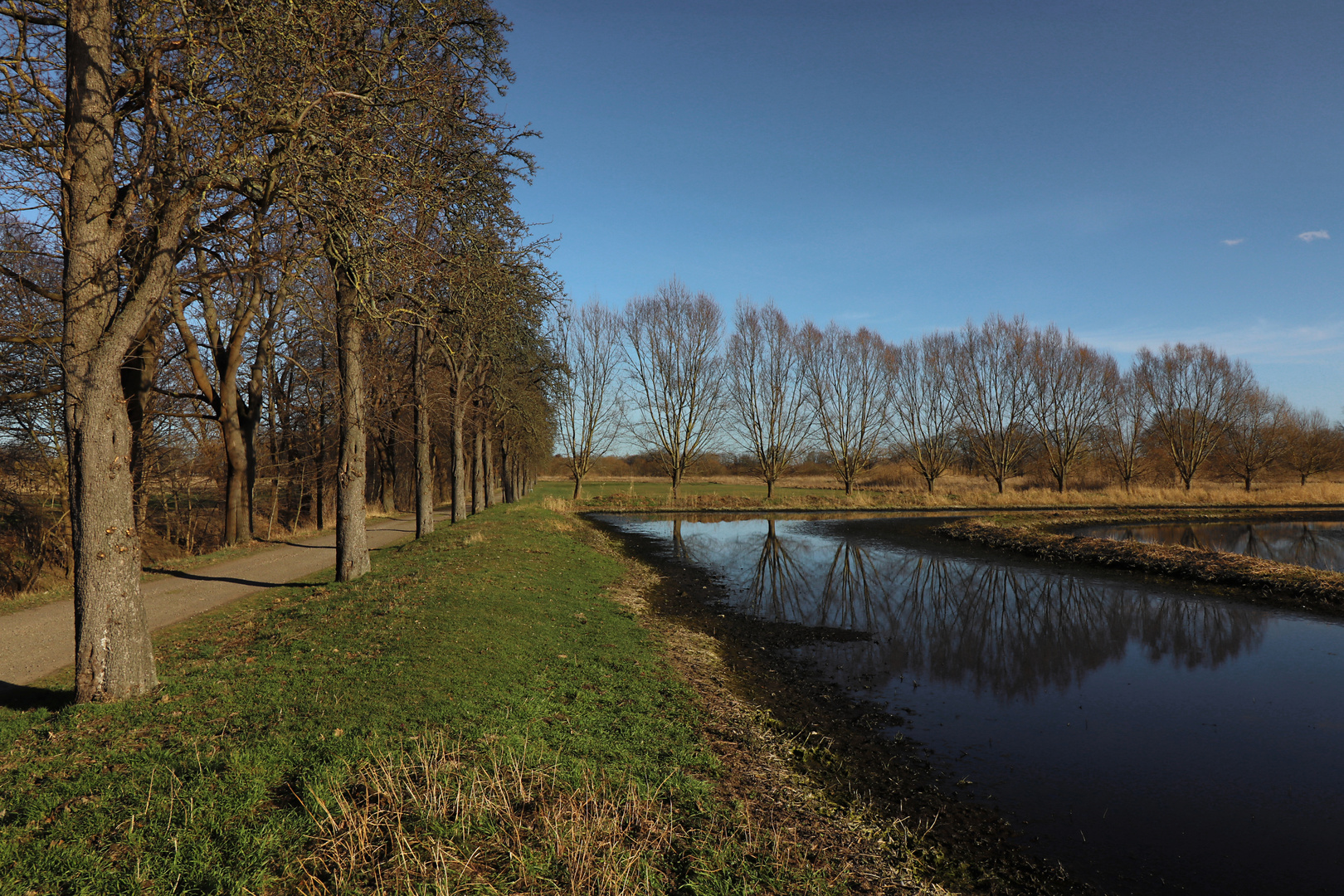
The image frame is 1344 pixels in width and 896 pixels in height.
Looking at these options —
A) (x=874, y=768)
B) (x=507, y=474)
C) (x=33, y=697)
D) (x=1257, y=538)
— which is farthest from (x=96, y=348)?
(x=1257, y=538)

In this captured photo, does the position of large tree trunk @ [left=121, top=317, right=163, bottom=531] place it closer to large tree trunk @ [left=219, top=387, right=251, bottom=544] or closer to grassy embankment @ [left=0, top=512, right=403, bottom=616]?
grassy embankment @ [left=0, top=512, right=403, bottom=616]

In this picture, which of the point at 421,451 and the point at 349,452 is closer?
the point at 349,452

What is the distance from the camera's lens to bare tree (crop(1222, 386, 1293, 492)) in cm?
5356

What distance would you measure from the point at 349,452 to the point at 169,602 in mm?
4040

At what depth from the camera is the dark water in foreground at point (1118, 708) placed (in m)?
5.47

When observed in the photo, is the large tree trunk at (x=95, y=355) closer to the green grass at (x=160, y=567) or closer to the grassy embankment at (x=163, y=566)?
the green grass at (x=160, y=567)

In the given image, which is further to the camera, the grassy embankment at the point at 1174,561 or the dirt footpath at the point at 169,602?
the grassy embankment at the point at 1174,561

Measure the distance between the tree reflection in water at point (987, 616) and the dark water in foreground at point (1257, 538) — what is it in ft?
33.6

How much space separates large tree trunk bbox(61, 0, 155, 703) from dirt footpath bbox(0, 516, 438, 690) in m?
2.24

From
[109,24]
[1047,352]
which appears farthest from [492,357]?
[1047,352]

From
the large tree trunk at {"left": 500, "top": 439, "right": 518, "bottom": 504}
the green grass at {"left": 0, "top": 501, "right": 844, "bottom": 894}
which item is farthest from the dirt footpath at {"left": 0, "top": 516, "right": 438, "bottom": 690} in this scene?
the large tree trunk at {"left": 500, "top": 439, "right": 518, "bottom": 504}

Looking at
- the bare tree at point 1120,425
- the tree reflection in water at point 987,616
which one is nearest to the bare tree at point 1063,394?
the bare tree at point 1120,425

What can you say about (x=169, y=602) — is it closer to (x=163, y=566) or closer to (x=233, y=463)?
(x=163, y=566)

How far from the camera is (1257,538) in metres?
28.4
